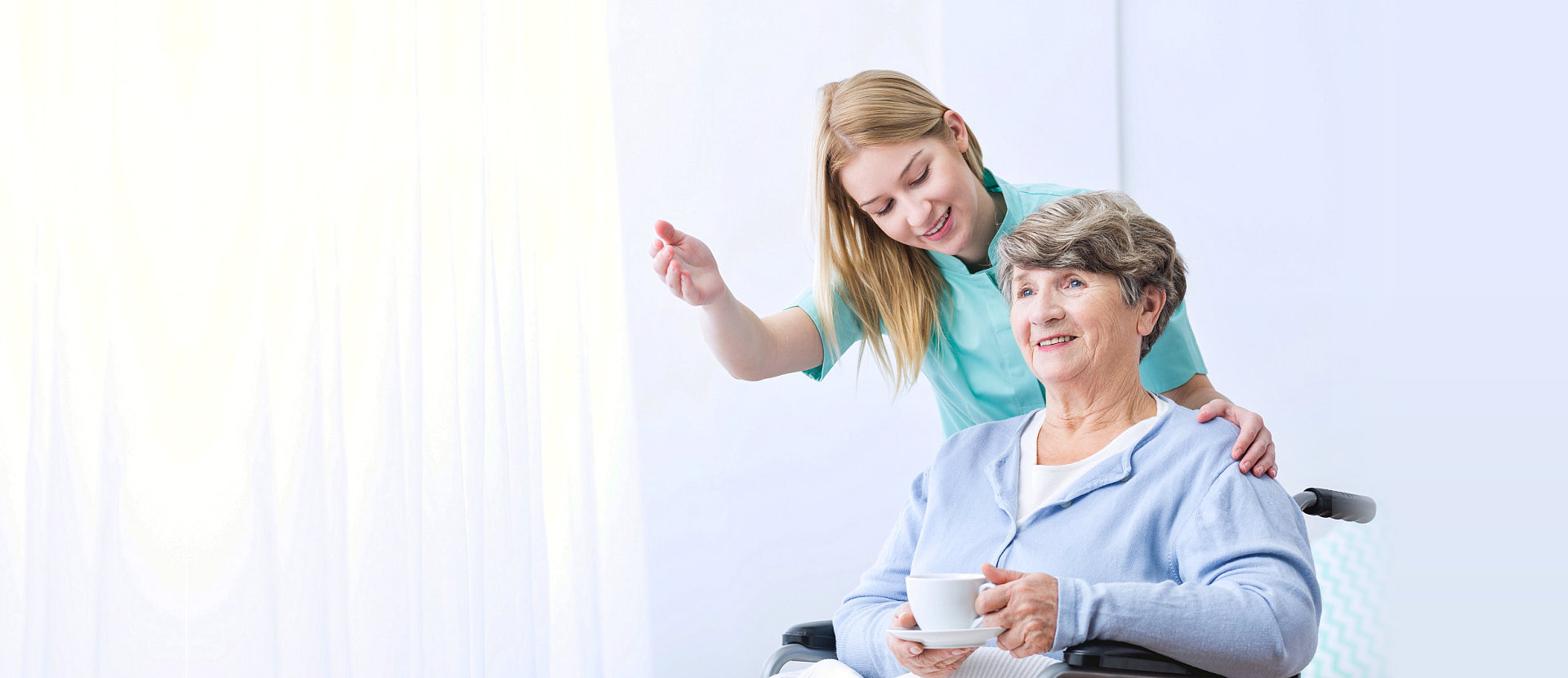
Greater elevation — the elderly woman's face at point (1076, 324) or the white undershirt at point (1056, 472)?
the elderly woman's face at point (1076, 324)

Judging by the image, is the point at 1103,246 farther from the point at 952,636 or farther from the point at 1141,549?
the point at 952,636

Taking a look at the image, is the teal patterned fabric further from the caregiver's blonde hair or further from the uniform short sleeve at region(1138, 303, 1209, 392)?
the caregiver's blonde hair

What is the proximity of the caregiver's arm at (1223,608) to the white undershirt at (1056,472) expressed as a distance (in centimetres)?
19

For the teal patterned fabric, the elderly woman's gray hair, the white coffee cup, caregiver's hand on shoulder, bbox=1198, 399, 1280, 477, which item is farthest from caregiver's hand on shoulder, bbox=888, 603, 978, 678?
the teal patterned fabric

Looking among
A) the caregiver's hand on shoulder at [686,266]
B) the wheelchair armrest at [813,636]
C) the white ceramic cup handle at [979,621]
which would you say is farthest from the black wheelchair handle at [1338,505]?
the caregiver's hand on shoulder at [686,266]

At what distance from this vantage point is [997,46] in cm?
273

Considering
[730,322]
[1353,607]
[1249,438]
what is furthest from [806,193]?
[1353,607]

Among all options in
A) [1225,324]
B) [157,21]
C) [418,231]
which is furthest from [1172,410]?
[157,21]

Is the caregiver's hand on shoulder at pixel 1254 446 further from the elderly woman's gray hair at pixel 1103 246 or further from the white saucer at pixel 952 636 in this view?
the white saucer at pixel 952 636

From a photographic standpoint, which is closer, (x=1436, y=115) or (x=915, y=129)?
A: (x=1436, y=115)

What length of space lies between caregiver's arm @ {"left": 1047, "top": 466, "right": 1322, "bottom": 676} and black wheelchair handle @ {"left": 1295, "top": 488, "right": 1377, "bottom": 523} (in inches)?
9.0

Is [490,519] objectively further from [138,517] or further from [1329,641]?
[1329,641]

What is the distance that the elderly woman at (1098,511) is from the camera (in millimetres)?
1095

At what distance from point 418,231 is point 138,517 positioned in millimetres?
657
